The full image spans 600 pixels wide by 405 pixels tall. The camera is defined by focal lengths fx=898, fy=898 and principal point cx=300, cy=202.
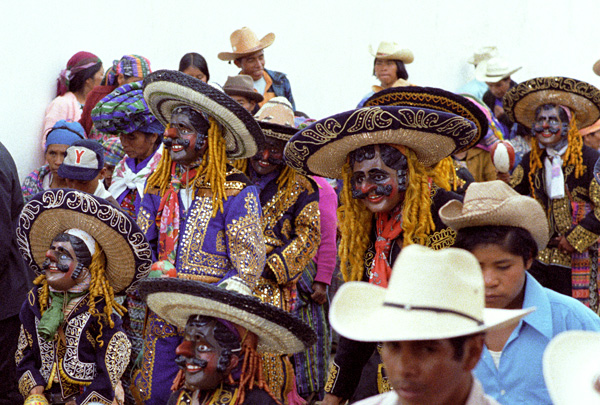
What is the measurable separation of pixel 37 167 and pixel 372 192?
440 centimetres

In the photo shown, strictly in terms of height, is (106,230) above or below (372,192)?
below

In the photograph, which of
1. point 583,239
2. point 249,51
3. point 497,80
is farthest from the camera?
point 497,80

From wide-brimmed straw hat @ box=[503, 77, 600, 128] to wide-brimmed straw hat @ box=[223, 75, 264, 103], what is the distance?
7.45 ft

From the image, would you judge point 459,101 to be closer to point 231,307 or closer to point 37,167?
point 231,307

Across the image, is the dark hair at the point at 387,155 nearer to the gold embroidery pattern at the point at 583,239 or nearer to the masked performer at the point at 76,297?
the masked performer at the point at 76,297

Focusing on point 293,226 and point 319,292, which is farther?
point 319,292

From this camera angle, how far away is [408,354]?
2.71m

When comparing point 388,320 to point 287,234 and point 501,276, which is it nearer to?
point 501,276

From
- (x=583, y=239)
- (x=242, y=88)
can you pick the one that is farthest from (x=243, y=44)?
(x=583, y=239)

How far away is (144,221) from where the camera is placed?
18.4 ft

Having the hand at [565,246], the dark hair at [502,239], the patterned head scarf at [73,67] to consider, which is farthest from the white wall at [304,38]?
the dark hair at [502,239]

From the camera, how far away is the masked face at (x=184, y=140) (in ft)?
17.7

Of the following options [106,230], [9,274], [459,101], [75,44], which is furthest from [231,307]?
[75,44]

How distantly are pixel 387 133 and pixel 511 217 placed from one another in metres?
1.05
